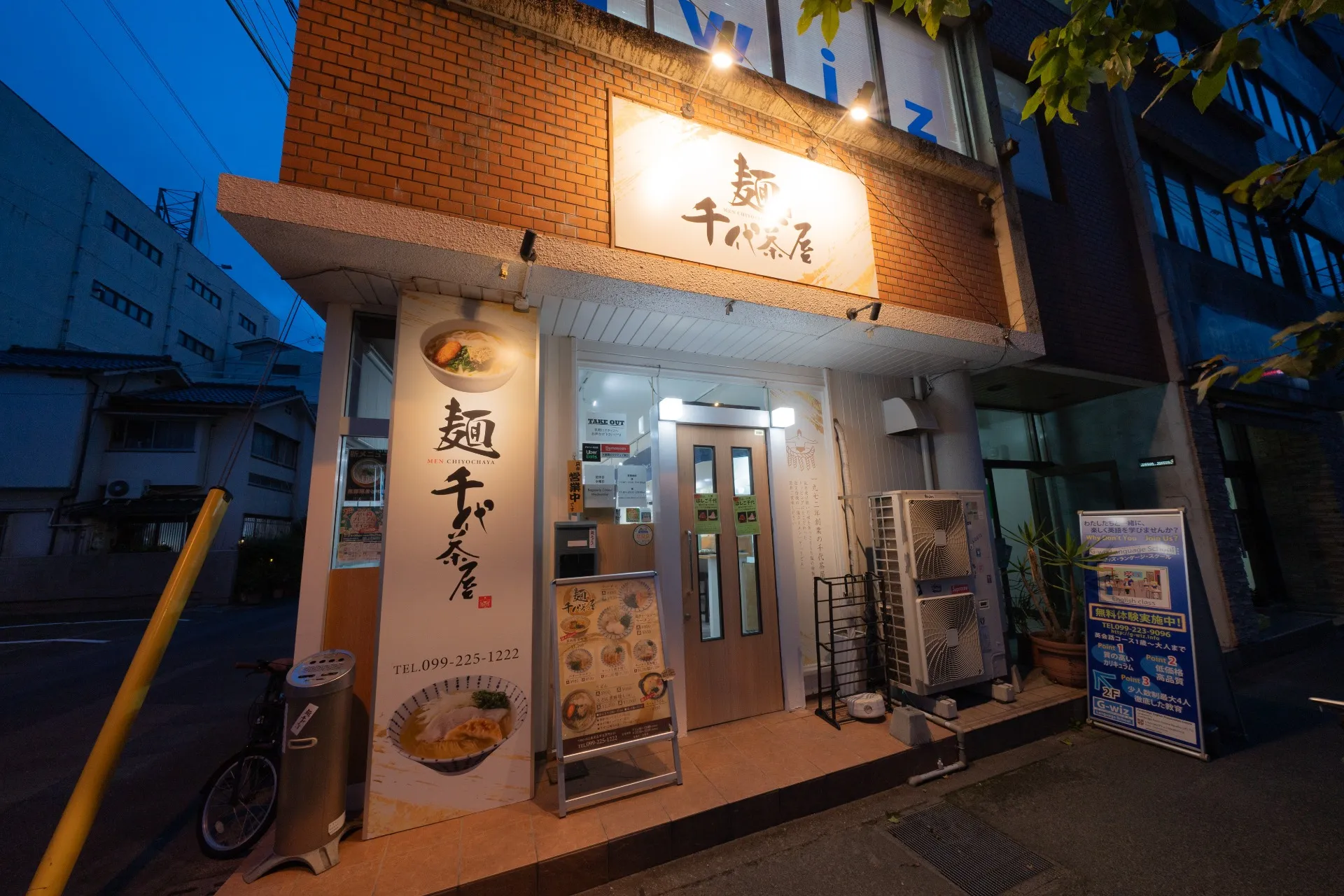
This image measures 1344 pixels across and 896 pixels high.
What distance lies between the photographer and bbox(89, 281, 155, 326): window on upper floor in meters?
16.8

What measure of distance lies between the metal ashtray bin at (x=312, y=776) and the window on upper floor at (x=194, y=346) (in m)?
25.9

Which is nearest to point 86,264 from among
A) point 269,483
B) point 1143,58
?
point 269,483

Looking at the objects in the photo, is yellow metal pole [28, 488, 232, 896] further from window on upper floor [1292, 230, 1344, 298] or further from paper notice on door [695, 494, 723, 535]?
window on upper floor [1292, 230, 1344, 298]

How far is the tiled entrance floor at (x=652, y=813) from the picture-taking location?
269 cm

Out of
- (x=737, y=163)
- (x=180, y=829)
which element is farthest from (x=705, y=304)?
(x=180, y=829)

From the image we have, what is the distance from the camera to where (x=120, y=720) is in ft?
8.40

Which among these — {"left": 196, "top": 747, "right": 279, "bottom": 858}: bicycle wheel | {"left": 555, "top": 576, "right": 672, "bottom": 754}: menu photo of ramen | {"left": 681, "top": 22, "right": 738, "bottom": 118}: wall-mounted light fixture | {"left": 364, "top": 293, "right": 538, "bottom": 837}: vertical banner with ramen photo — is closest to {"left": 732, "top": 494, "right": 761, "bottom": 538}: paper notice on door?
{"left": 555, "top": 576, "right": 672, "bottom": 754}: menu photo of ramen

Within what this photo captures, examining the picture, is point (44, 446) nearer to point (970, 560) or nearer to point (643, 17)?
point (643, 17)

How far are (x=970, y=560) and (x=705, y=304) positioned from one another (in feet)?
12.0

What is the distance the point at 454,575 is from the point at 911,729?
146 inches

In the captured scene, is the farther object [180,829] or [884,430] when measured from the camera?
[884,430]

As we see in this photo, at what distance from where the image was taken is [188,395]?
601 inches

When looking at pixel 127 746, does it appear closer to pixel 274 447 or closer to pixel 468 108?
pixel 468 108

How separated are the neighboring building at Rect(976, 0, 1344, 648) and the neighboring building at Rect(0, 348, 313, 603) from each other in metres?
18.3
